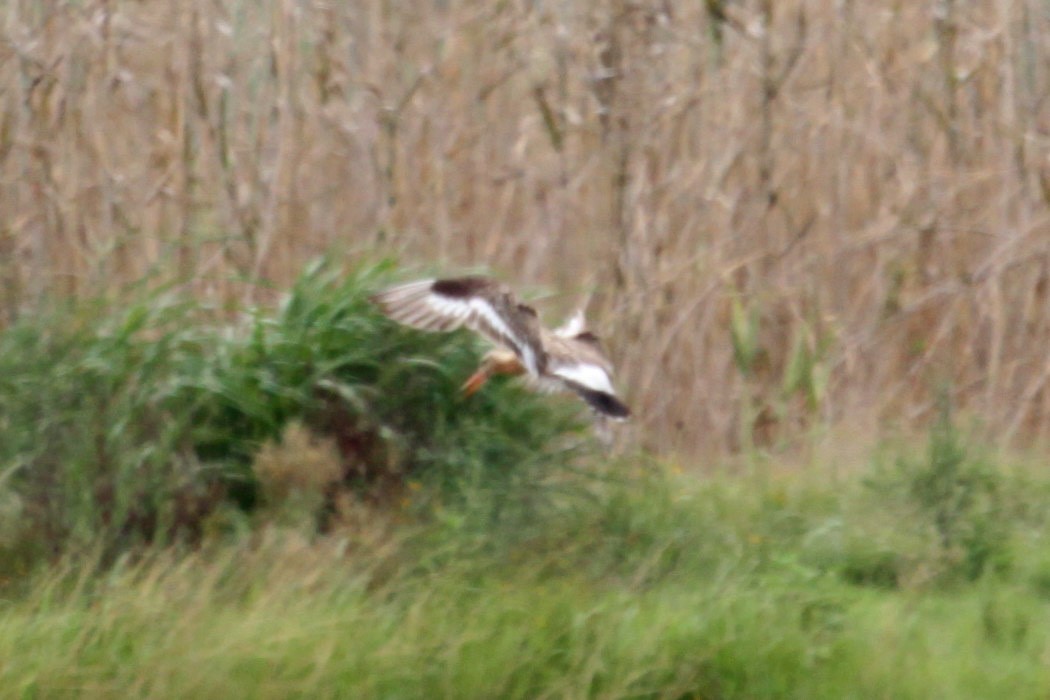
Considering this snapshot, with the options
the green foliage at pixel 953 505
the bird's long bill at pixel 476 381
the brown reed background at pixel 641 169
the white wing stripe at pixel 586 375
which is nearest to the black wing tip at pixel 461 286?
the bird's long bill at pixel 476 381

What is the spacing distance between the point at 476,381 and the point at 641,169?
93.8 inches

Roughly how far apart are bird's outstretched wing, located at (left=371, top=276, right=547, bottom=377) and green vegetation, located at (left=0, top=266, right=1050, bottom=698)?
Result: 236mm

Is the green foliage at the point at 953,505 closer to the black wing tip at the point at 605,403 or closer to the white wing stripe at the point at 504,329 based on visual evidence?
the black wing tip at the point at 605,403

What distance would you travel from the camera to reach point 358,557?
17.1ft

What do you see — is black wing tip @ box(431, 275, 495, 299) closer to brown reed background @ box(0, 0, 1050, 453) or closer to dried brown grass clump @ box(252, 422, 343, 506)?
dried brown grass clump @ box(252, 422, 343, 506)

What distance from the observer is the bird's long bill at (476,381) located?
5785 millimetres

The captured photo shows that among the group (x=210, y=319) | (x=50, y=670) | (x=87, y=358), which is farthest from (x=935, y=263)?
(x=50, y=670)

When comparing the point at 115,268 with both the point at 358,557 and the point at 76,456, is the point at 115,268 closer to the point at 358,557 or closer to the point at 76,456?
the point at 76,456

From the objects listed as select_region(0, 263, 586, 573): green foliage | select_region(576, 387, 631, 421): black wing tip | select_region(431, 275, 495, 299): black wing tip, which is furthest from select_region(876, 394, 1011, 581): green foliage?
select_region(431, 275, 495, 299): black wing tip

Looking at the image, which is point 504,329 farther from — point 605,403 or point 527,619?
point 527,619

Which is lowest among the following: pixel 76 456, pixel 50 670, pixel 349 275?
pixel 50 670

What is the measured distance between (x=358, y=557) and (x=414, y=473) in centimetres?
65

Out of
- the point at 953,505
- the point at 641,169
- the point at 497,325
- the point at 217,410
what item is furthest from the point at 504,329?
the point at 641,169

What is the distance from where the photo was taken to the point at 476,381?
228 inches
